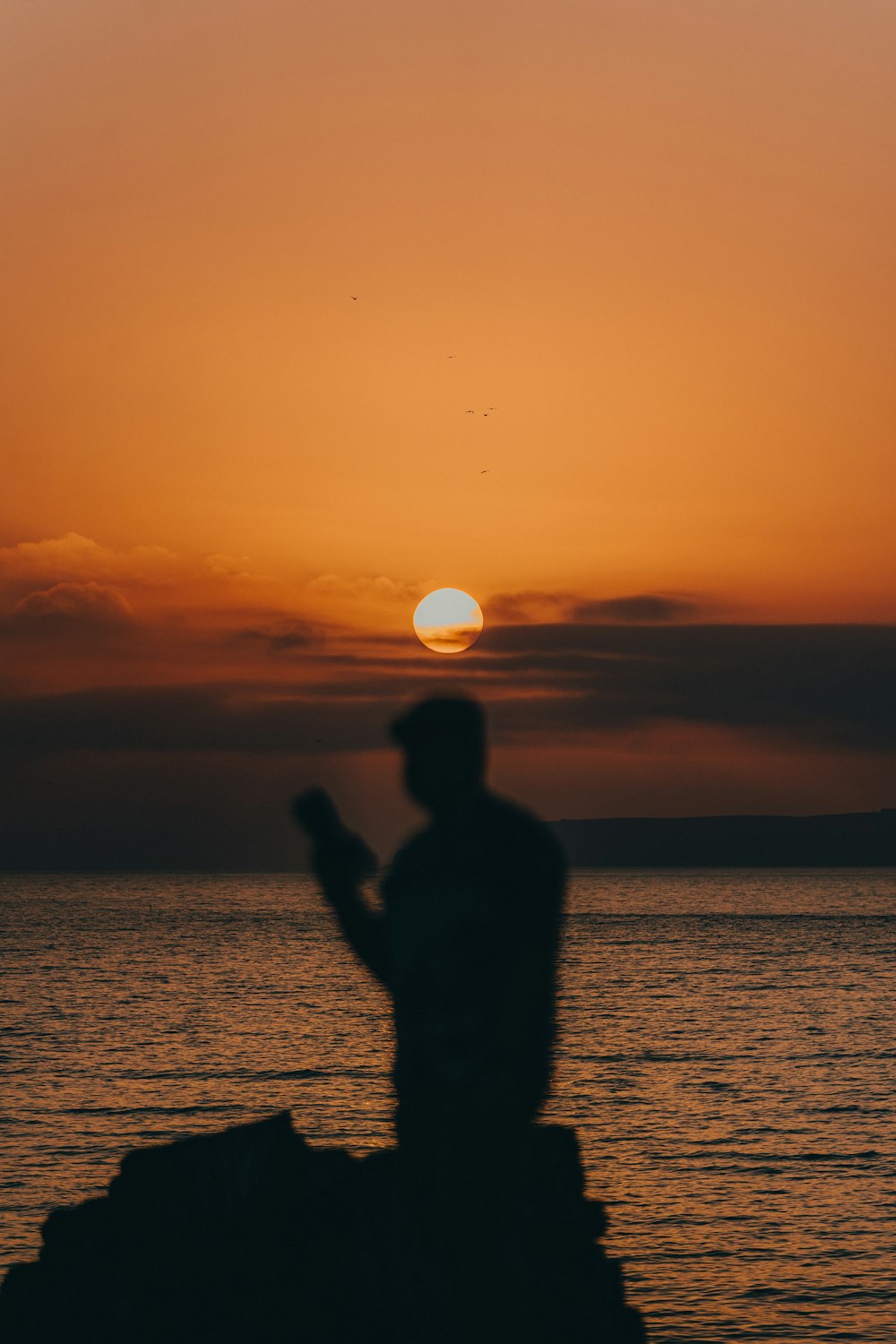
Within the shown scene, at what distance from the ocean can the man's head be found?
12.9m

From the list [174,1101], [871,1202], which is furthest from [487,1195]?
[174,1101]

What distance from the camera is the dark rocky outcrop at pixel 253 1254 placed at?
10.9 metres

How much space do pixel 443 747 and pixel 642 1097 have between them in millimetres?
35231

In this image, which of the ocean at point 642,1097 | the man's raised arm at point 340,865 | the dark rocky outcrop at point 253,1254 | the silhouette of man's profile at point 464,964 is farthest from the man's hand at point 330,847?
the ocean at point 642,1097

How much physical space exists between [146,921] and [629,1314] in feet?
511

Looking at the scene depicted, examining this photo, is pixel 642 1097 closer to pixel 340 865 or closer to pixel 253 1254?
pixel 253 1254

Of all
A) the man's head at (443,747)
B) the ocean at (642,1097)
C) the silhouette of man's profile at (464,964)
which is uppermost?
the man's head at (443,747)

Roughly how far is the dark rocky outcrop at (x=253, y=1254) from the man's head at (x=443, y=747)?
624 centimetres

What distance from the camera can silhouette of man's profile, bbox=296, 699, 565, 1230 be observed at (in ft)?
12.6

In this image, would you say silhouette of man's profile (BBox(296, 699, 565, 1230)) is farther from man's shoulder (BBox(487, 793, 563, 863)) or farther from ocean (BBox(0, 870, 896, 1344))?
ocean (BBox(0, 870, 896, 1344))

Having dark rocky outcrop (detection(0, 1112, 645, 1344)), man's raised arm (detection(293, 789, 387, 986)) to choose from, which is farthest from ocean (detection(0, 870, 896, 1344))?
man's raised arm (detection(293, 789, 387, 986))

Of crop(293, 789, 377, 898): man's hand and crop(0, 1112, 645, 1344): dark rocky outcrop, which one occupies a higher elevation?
crop(293, 789, 377, 898): man's hand

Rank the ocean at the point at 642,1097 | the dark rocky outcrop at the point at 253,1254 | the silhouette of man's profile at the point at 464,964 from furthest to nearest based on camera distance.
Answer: the ocean at the point at 642,1097
the dark rocky outcrop at the point at 253,1254
the silhouette of man's profile at the point at 464,964

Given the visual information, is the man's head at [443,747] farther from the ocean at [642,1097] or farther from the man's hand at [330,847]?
the ocean at [642,1097]
